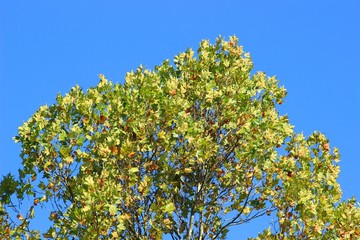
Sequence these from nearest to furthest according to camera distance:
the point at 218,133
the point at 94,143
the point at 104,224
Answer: the point at 104,224 → the point at 94,143 → the point at 218,133

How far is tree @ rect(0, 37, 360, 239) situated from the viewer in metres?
18.0

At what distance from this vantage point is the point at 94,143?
18.7m

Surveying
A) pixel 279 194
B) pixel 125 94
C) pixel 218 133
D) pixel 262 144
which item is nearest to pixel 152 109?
pixel 125 94

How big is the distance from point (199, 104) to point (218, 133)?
1199mm

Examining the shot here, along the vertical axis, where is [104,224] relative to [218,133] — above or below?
below

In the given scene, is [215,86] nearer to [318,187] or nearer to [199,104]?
[199,104]

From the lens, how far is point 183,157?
18531 mm

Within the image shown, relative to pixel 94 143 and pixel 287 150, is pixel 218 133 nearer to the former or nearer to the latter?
pixel 287 150

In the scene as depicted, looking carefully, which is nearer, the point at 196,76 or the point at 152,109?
the point at 152,109

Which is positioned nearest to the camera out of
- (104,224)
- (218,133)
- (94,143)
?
(104,224)

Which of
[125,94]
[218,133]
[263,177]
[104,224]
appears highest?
[125,94]

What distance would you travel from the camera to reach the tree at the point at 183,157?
707 inches

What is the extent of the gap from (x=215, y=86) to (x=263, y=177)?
3.52m

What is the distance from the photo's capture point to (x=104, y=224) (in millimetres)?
16453
